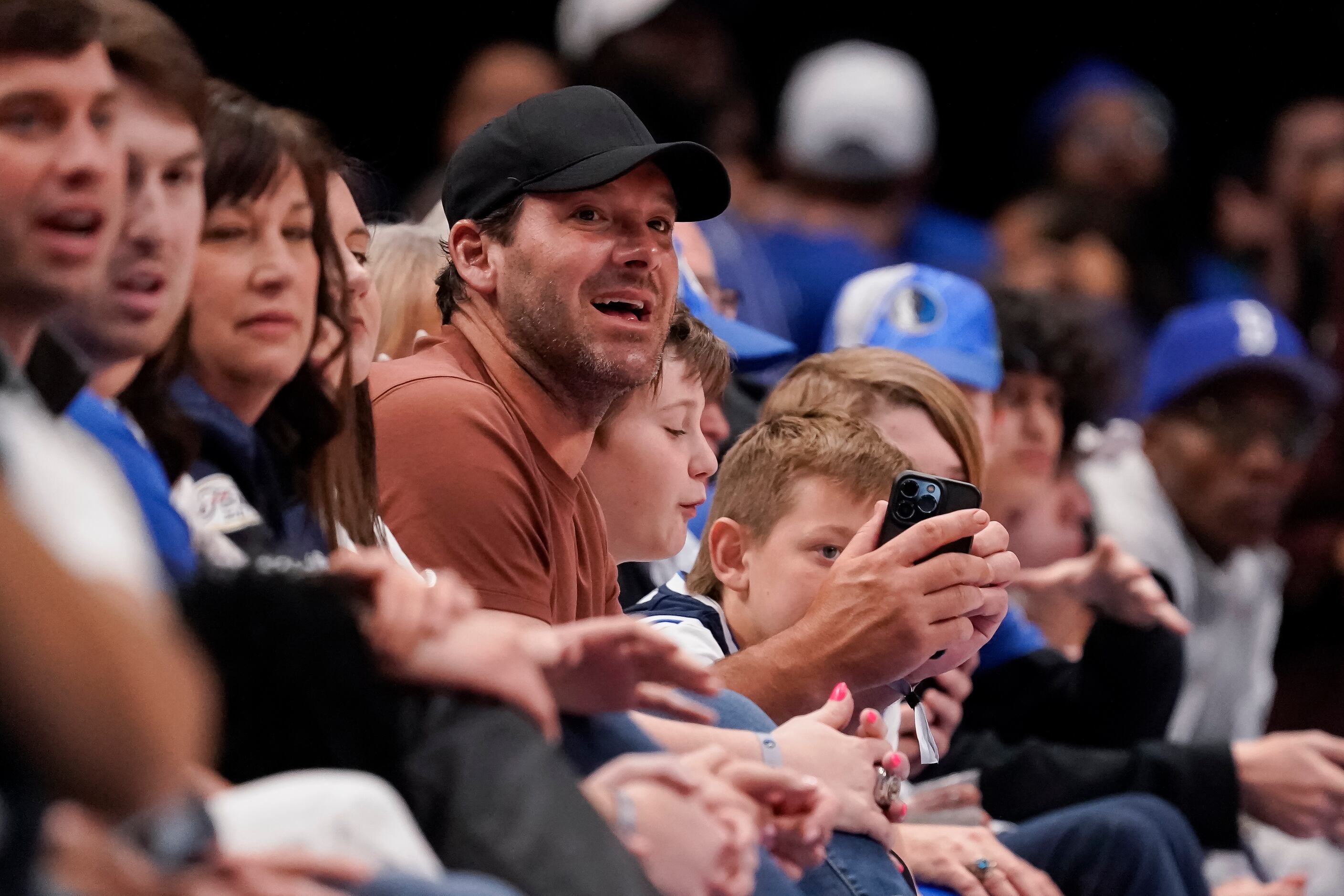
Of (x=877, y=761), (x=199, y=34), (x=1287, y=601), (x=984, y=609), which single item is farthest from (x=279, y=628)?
(x=1287, y=601)

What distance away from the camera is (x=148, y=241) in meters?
1.80

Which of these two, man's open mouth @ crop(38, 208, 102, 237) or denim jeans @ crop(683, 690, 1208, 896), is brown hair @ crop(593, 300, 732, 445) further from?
man's open mouth @ crop(38, 208, 102, 237)

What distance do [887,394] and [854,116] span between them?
318 centimetres

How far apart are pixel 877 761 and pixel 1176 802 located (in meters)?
1.25

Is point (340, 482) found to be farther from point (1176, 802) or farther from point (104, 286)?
point (1176, 802)

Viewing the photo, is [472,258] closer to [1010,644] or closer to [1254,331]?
[1010,644]

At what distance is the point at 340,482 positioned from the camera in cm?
207

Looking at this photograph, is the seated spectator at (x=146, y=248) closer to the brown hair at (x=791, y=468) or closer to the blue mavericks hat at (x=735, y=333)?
the brown hair at (x=791, y=468)

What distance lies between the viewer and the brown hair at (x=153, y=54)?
184 cm

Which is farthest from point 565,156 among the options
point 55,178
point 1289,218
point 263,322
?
point 1289,218

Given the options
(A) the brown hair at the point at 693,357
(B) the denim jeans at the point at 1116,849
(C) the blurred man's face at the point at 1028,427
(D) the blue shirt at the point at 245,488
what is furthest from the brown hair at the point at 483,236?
(C) the blurred man's face at the point at 1028,427

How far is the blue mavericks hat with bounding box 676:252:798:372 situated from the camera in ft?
9.86

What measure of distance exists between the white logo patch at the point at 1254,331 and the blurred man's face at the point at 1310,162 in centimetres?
170

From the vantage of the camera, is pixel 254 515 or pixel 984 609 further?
pixel 984 609
